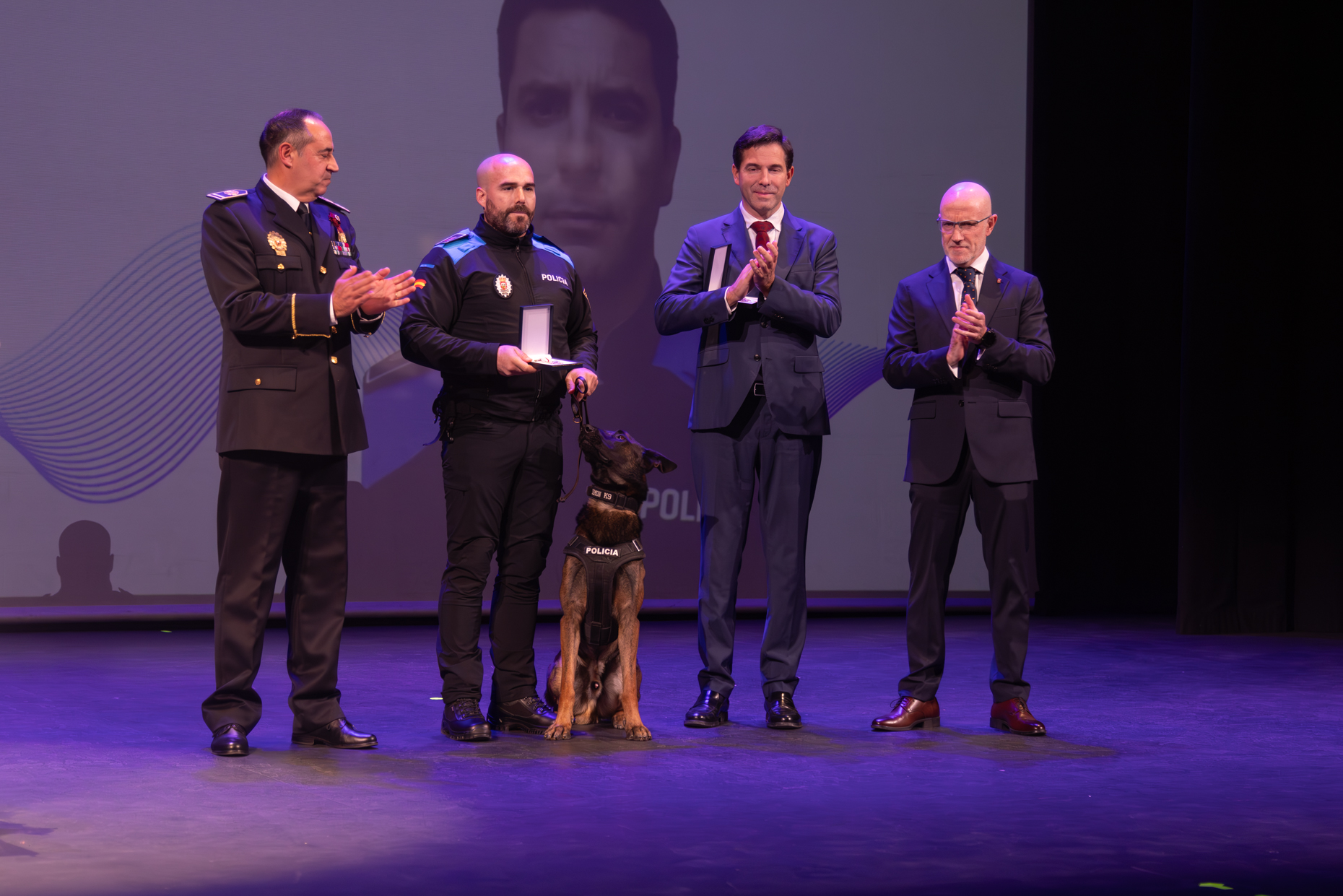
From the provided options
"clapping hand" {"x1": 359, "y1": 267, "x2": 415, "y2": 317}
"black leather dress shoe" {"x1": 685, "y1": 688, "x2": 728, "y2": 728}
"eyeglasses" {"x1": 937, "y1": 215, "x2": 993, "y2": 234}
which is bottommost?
"black leather dress shoe" {"x1": 685, "y1": 688, "x2": 728, "y2": 728}

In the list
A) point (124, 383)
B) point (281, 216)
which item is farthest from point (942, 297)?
point (124, 383)

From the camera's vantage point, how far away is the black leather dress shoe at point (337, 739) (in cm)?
355

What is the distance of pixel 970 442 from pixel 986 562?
37 cm

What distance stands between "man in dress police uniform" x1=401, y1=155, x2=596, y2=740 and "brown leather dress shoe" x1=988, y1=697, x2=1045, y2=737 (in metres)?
1.31

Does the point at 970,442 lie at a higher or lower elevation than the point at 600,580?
higher

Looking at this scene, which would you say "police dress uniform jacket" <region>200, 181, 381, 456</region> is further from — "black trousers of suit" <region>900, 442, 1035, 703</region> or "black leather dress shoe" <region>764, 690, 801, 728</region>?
"black trousers of suit" <region>900, 442, 1035, 703</region>

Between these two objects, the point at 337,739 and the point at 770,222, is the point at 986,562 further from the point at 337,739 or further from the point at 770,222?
the point at 337,739

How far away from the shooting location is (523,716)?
149 inches

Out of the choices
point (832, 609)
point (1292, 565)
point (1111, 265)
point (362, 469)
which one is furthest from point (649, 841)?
point (1111, 265)

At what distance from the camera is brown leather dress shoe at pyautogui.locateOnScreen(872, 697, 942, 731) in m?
3.90

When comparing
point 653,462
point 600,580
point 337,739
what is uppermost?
point 653,462

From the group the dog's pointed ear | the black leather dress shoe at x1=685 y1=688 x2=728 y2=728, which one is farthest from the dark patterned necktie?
the black leather dress shoe at x1=685 y1=688 x2=728 y2=728

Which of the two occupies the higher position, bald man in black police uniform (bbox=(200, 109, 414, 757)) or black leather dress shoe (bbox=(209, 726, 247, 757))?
bald man in black police uniform (bbox=(200, 109, 414, 757))

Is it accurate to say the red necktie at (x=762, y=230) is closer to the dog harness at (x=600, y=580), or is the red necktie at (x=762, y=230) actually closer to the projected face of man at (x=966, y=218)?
the projected face of man at (x=966, y=218)
